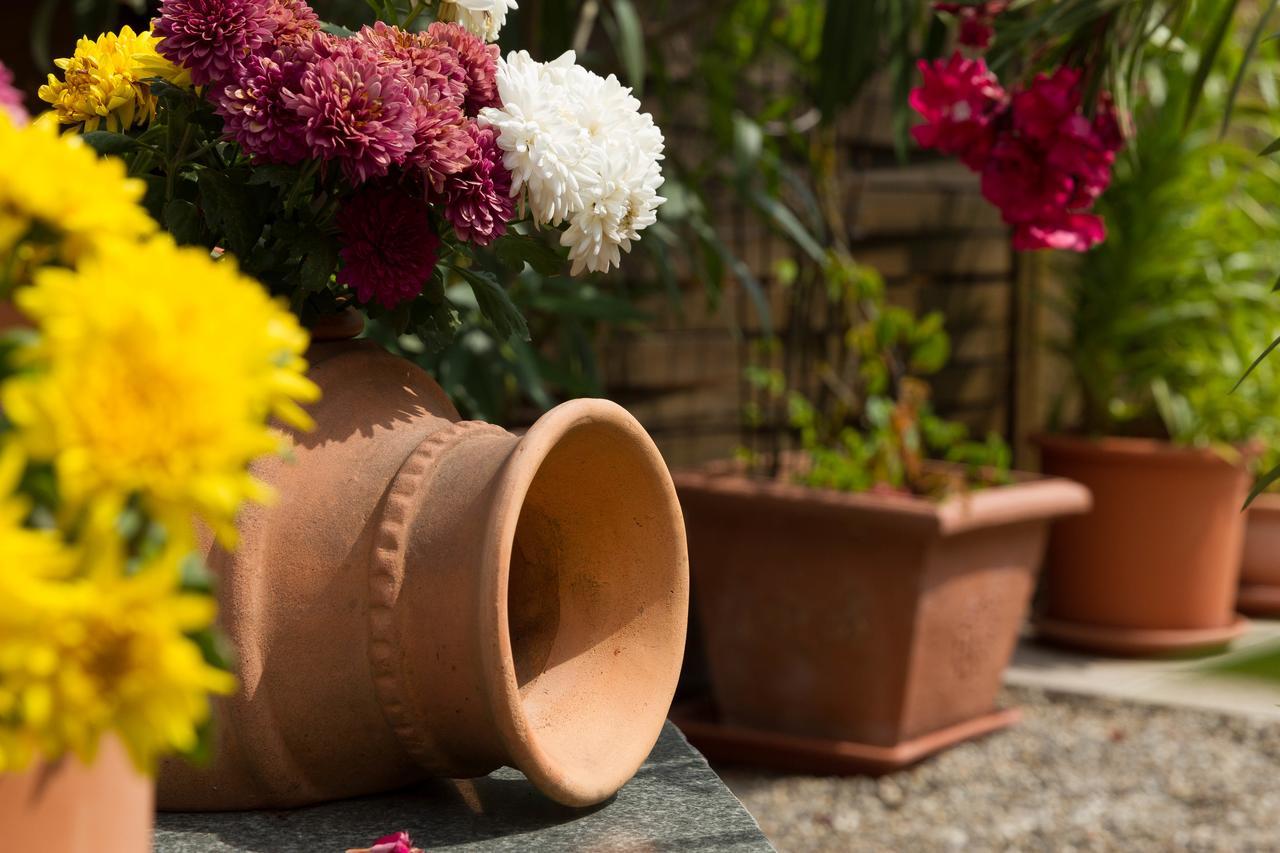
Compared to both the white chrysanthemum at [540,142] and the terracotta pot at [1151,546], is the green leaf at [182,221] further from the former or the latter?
the terracotta pot at [1151,546]

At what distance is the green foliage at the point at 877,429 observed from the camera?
2.58 m

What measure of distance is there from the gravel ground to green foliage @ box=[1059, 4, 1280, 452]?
0.76 meters

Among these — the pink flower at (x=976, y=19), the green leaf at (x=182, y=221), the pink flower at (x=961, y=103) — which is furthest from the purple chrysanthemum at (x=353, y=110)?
the pink flower at (x=976, y=19)

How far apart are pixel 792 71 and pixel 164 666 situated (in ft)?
9.16

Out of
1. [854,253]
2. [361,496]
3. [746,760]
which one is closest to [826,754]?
[746,760]

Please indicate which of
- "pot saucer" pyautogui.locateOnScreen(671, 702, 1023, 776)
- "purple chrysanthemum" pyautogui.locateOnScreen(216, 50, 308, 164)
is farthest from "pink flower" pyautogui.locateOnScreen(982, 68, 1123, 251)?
"pot saucer" pyautogui.locateOnScreen(671, 702, 1023, 776)

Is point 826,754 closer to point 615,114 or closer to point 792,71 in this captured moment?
point 792,71

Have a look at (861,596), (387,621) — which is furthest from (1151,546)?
(387,621)

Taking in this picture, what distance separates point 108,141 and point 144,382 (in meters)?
0.57

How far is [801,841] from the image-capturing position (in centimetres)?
224

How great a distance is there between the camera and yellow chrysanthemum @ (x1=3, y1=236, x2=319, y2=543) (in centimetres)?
43

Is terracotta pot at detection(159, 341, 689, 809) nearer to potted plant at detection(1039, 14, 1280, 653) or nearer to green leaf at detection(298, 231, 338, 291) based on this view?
green leaf at detection(298, 231, 338, 291)

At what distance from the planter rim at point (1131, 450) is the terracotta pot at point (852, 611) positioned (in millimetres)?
657

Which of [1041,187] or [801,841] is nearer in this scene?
[1041,187]
